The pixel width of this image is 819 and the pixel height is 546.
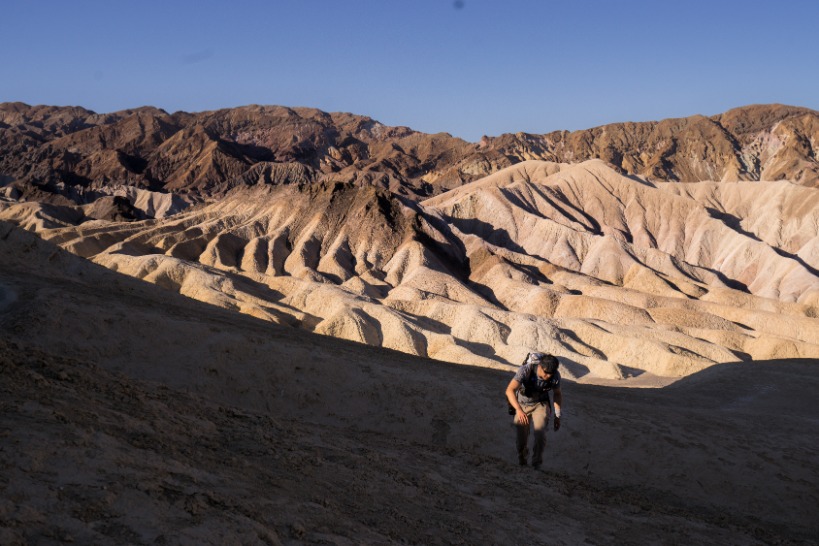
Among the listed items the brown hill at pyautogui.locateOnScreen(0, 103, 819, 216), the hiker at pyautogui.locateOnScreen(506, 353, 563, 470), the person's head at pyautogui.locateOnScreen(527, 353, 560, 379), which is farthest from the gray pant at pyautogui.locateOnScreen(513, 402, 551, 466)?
the brown hill at pyautogui.locateOnScreen(0, 103, 819, 216)

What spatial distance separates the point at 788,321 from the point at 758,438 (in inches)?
1840

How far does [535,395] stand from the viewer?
9.80 m

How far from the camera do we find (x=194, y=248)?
2852 inches

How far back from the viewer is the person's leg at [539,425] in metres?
9.98

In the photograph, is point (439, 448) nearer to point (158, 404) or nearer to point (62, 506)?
Result: point (158, 404)

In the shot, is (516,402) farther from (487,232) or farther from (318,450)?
(487,232)

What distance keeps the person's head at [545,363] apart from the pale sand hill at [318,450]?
1.53m

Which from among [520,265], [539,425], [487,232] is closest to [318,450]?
[539,425]

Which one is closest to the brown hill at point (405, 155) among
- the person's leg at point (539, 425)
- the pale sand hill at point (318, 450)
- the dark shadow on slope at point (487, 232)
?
the dark shadow on slope at point (487, 232)

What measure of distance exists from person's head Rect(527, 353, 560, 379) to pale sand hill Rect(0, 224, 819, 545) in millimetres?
1528

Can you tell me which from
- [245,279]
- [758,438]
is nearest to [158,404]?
[758,438]

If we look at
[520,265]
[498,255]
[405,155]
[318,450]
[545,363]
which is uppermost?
[405,155]

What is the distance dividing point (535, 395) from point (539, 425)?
2.02 ft

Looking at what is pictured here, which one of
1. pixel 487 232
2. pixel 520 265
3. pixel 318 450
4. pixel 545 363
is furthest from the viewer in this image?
pixel 487 232
